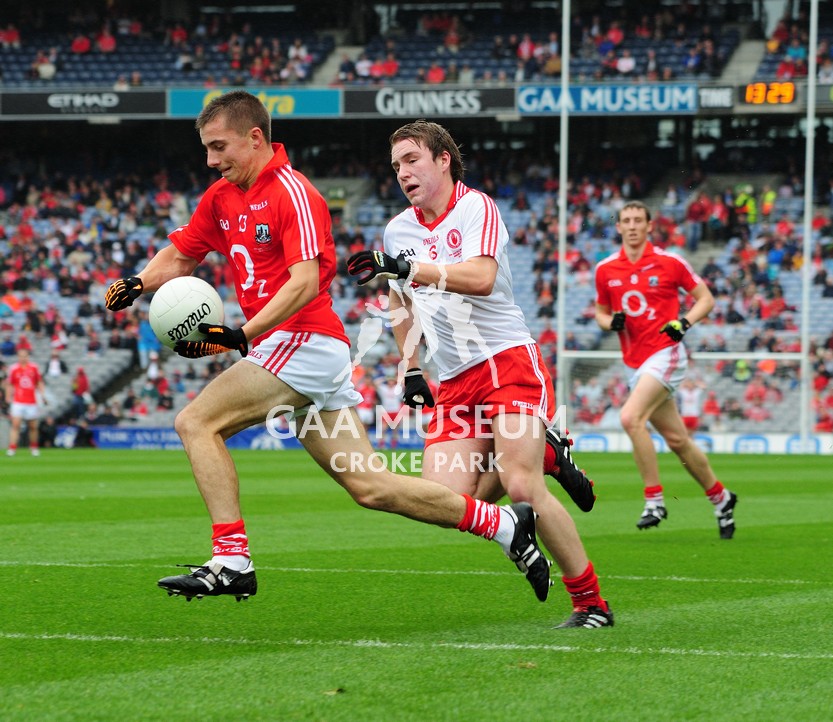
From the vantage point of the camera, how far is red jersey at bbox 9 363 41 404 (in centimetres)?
2661

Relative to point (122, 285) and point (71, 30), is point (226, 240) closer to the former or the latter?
point (122, 285)

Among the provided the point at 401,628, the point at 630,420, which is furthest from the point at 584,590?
the point at 630,420

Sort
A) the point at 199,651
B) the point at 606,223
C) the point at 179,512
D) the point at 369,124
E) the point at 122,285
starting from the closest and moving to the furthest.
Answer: the point at 199,651 → the point at 122,285 → the point at 179,512 → the point at 606,223 → the point at 369,124

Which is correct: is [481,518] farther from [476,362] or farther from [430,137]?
[430,137]

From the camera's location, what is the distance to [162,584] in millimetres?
5488

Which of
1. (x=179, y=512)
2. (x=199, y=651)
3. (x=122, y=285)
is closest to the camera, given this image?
(x=199, y=651)

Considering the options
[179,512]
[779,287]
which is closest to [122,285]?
[179,512]

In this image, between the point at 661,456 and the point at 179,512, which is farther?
the point at 661,456

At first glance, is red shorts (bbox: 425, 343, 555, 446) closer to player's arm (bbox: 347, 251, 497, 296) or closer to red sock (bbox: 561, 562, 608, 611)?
player's arm (bbox: 347, 251, 497, 296)

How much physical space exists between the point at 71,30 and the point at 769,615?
122 feet

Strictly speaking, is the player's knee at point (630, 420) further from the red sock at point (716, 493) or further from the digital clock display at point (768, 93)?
the digital clock display at point (768, 93)

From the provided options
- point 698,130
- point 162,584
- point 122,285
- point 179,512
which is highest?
point 698,130

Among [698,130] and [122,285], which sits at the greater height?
[698,130]

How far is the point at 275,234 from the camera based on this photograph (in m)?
6.11
